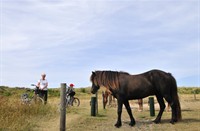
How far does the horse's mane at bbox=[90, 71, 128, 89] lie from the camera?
10.2 m

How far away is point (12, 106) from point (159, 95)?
630 cm

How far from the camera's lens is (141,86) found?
10.1m

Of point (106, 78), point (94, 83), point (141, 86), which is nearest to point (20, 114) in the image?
point (94, 83)

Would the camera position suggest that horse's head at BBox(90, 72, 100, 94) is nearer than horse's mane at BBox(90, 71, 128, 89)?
No

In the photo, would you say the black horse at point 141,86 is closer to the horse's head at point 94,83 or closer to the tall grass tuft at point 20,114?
the horse's head at point 94,83

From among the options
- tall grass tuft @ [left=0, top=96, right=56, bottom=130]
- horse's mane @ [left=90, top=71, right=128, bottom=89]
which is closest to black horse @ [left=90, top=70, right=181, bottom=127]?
horse's mane @ [left=90, top=71, right=128, bottom=89]

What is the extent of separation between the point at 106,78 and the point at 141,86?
1292 mm

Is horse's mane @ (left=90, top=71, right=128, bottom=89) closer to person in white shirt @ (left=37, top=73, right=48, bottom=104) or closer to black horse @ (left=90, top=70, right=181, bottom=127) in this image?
black horse @ (left=90, top=70, right=181, bottom=127)

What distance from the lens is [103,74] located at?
10.5m

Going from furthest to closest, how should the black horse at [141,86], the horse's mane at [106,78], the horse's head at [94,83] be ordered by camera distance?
the horse's head at [94,83] → the horse's mane at [106,78] → the black horse at [141,86]

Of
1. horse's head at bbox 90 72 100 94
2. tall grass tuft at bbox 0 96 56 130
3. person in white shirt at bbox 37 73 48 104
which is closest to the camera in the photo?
tall grass tuft at bbox 0 96 56 130

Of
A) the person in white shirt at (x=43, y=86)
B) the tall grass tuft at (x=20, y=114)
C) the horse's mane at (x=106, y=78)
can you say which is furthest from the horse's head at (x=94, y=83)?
the person in white shirt at (x=43, y=86)

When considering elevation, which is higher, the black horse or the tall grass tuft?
the black horse

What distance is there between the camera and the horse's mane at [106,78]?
403 inches
